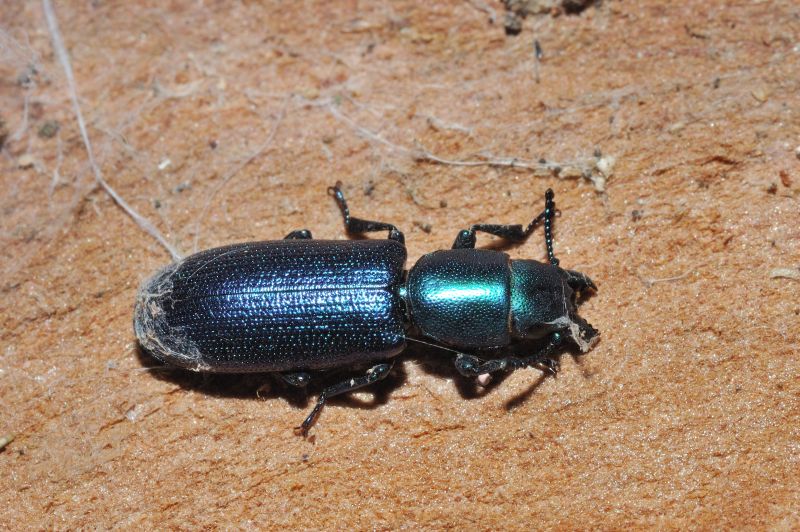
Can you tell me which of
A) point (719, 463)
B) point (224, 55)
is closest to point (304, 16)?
point (224, 55)

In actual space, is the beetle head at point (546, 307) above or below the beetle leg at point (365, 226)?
below

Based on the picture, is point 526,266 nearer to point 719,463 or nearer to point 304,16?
point 719,463

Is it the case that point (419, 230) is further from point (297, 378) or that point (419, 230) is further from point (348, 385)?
point (297, 378)

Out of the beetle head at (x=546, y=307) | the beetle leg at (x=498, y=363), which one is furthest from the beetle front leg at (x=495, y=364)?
the beetle head at (x=546, y=307)

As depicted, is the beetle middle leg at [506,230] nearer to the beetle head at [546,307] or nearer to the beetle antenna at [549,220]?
the beetle antenna at [549,220]

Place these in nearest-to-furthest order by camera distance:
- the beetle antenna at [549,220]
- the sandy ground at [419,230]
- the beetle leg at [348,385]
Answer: the sandy ground at [419,230] → the beetle leg at [348,385] → the beetle antenna at [549,220]

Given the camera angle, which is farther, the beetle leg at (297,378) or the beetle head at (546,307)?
the beetle leg at (297,378)

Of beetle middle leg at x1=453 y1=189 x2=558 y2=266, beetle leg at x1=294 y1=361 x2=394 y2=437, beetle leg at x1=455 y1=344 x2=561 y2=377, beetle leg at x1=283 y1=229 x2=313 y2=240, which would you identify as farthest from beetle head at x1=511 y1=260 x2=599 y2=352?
beetle leg at x1=283 y1=229 x2=313 y2=240
